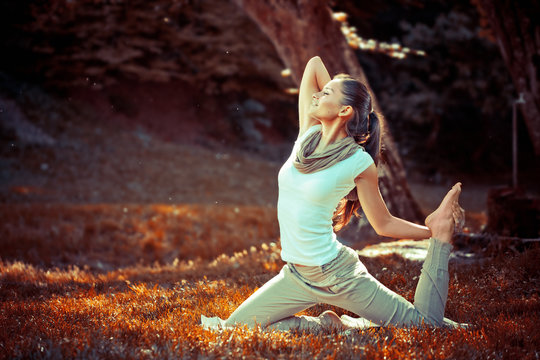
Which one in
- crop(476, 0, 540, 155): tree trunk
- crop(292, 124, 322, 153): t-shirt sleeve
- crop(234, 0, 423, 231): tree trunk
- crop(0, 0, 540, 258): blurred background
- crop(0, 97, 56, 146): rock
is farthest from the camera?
crop(0, 97, 56, 146): rock

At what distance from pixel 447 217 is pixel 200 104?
18.2 metres

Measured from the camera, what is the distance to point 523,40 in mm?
6754

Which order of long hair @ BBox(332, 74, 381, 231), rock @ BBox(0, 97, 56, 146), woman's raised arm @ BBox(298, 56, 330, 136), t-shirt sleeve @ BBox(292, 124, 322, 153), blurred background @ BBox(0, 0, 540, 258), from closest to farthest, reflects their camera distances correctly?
long hair @ BBox(332, 74, 381, 231) → t-shirt sleeve @ BBox(292, 124, 322, 153) → woman's raised arm @ BBox(298, 56, 330, 136) → blurred background @ BBox(0, 0, 540, 258) → rock @ BBox(0, 97, 56, 146)

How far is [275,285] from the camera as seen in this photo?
11.3 ft

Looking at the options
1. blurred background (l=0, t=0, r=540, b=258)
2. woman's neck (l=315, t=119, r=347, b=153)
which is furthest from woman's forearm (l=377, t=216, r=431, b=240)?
blurred background (l=0, t=0, r=540, b=258)

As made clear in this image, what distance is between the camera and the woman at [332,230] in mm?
3289

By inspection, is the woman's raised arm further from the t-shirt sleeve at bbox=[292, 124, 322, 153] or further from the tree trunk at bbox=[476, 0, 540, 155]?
the tree trunk at bbox=[476, 0, 540, 155]

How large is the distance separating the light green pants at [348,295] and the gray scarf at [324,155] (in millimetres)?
621

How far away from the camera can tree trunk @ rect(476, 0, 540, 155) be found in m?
Answer: 6.71

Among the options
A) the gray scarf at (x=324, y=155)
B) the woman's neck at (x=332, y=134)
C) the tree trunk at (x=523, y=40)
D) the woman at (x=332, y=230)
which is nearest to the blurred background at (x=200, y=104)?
the tree trunk at (x=523, y=40)

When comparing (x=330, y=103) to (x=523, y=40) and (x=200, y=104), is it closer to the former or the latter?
(x=523, y=40)

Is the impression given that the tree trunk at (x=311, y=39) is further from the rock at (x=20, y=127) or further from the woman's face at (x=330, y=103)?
the rock at (x=20, y=127)

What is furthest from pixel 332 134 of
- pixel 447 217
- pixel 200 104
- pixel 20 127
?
pixel 200 104

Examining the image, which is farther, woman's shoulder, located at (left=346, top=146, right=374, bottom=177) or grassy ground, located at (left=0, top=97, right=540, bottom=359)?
woman's shoulder, located at (left=346, top=146, right=374, bottom=177)
